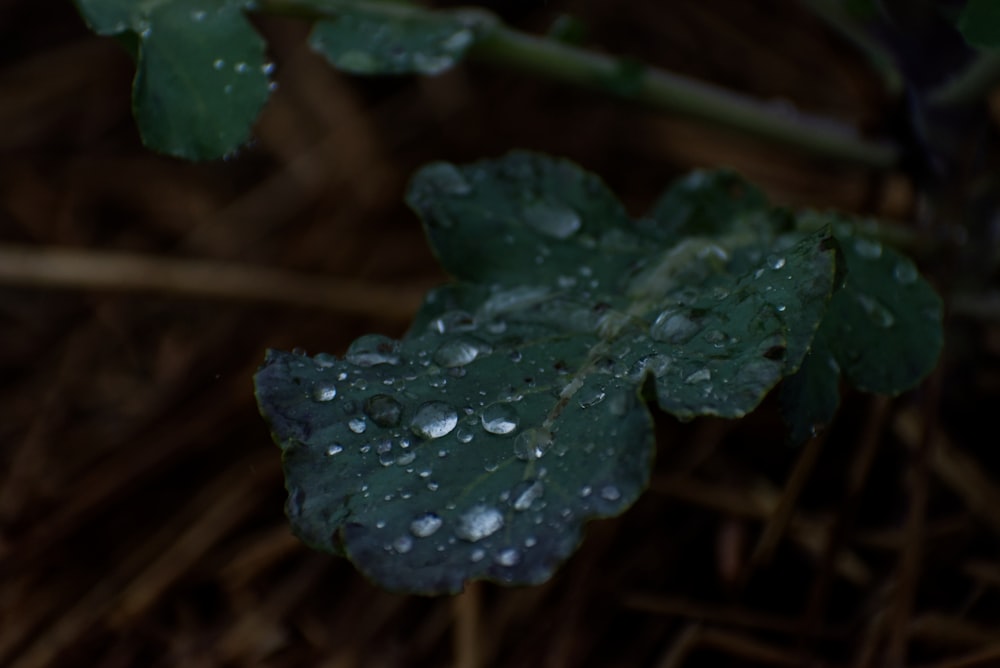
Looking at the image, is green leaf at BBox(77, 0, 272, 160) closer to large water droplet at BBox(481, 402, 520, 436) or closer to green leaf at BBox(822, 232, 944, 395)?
large water droplet at BBox(481, 402, 520, 436)

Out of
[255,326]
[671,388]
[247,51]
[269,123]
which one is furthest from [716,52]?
[671,388]

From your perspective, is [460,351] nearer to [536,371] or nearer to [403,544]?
[536,371]

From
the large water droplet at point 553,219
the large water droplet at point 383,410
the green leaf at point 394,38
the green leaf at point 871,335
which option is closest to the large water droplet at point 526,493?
the large water droplet at point 383,410

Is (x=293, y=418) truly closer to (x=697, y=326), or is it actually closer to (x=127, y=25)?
(x=697, y=326)

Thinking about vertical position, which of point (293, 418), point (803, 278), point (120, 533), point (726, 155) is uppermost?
point (803, 278)

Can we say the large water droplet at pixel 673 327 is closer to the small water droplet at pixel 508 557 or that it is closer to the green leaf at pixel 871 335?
the green leaf at pixel 871 335

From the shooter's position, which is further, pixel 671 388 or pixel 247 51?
pixel 247 51
